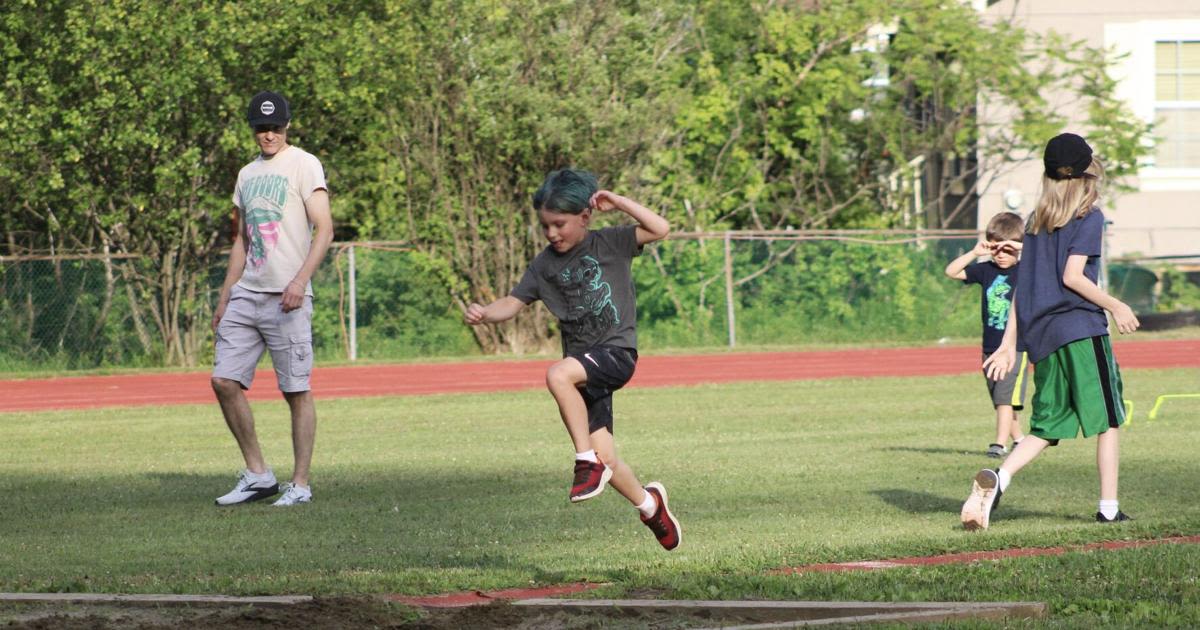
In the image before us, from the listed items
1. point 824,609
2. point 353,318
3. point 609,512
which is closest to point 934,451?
point 609,512

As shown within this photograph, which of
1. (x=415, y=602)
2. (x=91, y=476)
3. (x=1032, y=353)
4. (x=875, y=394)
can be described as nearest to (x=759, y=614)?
(x=415, y=602)

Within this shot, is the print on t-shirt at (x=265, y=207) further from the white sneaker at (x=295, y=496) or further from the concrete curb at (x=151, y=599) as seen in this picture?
the concrete curb at (x=151, y=599)

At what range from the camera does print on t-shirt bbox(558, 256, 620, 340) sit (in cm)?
706

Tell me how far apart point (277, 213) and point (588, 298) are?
316 cm

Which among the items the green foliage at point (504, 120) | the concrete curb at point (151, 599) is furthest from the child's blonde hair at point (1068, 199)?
the green foliage at point (504, 120)

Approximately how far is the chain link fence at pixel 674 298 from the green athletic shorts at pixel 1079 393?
1949 centimetres

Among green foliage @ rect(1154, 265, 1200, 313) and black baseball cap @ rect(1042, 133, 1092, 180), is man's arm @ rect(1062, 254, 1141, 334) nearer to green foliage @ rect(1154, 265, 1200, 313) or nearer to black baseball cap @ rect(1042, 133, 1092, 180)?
black baseball cap @ rect(1042, 133, 1092, 180)

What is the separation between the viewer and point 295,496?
9602mm

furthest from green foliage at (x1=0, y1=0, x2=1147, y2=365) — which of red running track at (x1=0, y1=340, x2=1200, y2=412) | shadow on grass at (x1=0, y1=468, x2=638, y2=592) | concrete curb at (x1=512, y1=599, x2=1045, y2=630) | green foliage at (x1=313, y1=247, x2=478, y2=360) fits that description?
concrete curb at (x1=512, y1=599, x2=1045, y2=630)

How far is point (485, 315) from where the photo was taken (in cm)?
724

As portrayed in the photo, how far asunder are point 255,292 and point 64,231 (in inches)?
701

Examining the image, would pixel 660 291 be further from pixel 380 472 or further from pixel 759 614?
pixel 759 614

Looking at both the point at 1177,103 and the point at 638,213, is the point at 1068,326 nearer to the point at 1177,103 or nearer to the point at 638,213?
the point at 638,213

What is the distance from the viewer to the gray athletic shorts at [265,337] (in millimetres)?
9766
